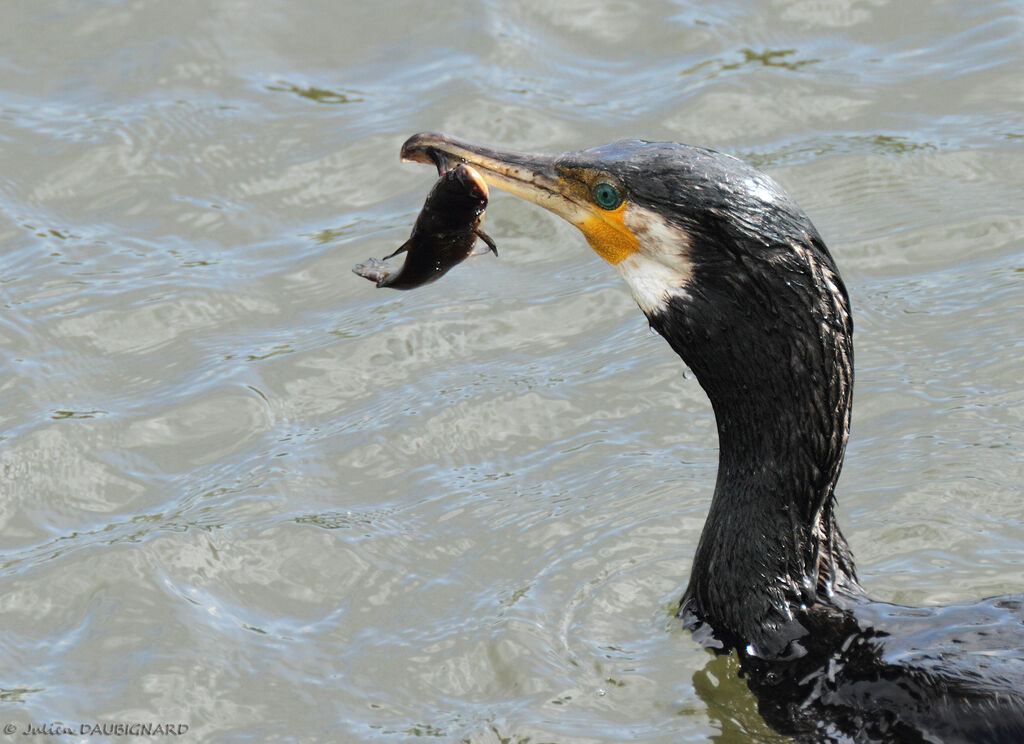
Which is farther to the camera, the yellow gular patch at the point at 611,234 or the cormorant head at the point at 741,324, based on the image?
the yellow gular patch at the point at 611,234

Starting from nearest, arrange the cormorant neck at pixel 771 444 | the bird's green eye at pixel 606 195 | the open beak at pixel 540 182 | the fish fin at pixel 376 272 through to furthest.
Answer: the cormorant neck at pixel 771 444
the bird's green eye at pixel 606 195
the open beak at pixel 540 182
the fish fin at pixel 376 272

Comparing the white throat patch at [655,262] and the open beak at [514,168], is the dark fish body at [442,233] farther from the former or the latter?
the white throat patch at [655,262]

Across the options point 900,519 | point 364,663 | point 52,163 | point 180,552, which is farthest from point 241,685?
point 52,163

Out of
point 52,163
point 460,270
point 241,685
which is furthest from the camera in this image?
point 52,163

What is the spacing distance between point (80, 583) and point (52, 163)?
3668 millimetres

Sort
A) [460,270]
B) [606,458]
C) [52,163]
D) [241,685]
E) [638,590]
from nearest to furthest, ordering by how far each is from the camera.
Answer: [241,685] < [638,590] < [606,458] < [460,270] < [52,163]

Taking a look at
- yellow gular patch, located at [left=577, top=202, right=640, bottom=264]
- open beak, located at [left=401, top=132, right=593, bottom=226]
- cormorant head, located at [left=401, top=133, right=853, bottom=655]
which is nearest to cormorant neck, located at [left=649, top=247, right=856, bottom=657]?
cormorant head, located at [left=401, top=133, right=853, bottom=655]

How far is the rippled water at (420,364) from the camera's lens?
6637 mm

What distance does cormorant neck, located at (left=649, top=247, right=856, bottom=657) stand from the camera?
573 cm

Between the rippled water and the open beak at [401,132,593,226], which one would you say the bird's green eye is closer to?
the open beak at [401,132,593,226]

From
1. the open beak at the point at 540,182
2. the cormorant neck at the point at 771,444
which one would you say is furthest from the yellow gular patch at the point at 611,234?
the cormorant neck at the point at 771,444

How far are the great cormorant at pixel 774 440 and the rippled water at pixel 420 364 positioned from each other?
15.5 inches

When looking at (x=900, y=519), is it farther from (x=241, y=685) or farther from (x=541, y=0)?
(x=541, y=0)

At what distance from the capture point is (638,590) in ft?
22.9
